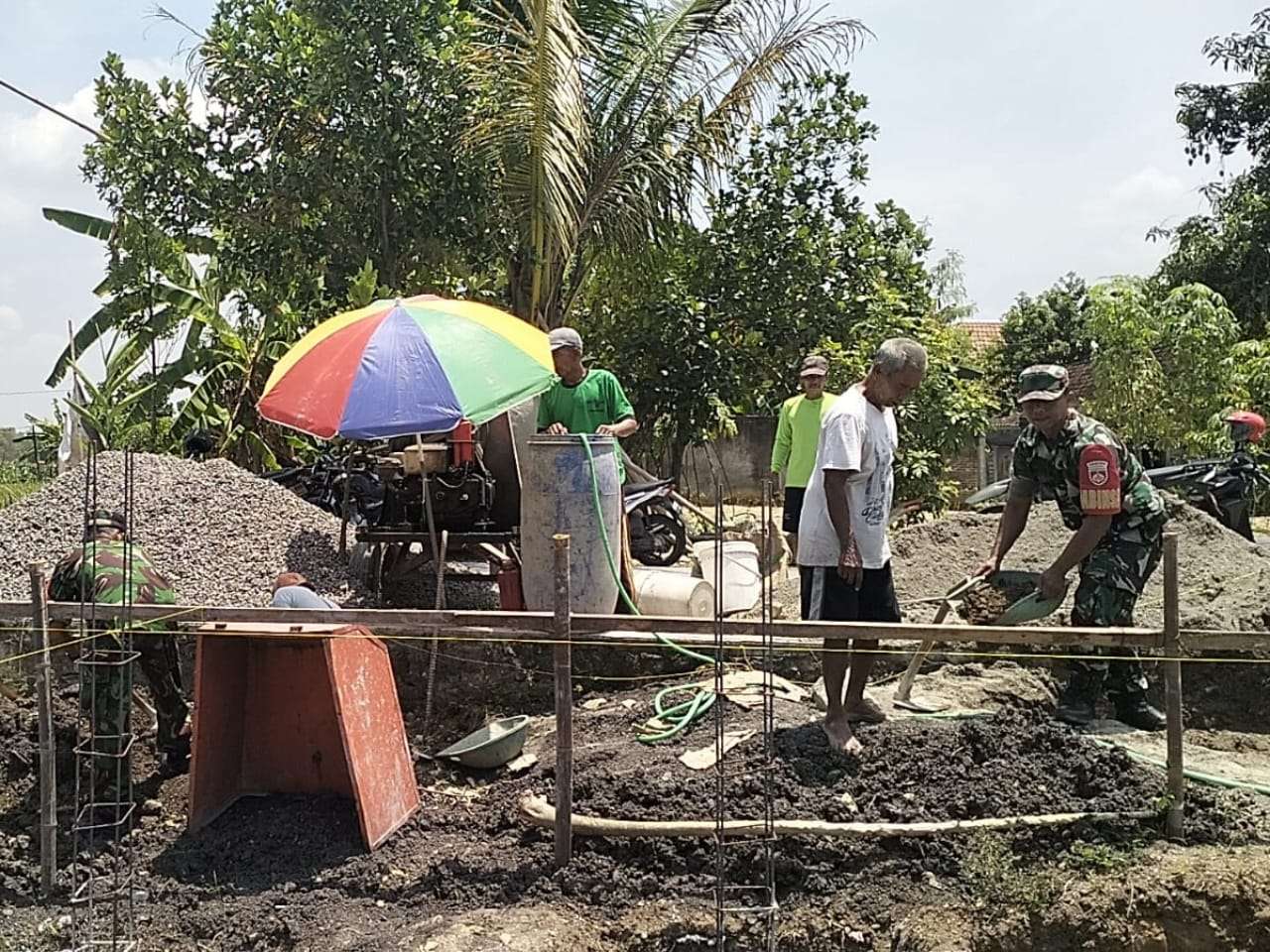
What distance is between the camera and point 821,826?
14.9 ft

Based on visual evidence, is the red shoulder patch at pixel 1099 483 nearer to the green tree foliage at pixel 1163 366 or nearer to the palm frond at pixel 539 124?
the palm frond at pixel 539 124

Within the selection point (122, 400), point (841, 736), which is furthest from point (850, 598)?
point (122, 400)

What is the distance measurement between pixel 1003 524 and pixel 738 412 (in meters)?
8.03

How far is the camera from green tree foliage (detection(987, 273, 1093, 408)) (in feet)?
93.9

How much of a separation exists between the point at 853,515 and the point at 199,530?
18.9 ft

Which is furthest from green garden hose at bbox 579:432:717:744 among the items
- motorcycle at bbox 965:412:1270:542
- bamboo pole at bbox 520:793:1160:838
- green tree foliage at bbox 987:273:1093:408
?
green tree foliage at bbox 987:273:1093:408

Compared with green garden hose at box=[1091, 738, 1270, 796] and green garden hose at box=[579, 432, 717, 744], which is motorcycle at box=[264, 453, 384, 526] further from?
green garden hose at box=[1091, 738, 1270, 796]

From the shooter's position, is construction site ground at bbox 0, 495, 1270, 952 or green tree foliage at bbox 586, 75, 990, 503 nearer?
construction site ground at bbox 0, 495, 1270, 952

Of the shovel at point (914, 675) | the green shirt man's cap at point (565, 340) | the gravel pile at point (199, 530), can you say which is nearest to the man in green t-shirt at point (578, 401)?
the green shirt man's cap at point (565, 340)

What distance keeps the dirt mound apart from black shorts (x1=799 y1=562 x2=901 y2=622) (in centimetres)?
320

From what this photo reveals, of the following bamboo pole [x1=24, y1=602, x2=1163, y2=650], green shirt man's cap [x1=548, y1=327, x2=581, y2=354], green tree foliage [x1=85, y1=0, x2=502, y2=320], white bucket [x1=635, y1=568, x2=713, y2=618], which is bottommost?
white bucket [x1=635, y1=568, x2=713, y2=618]

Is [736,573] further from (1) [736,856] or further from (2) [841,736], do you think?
(1) [736,856]

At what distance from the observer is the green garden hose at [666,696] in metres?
5.62

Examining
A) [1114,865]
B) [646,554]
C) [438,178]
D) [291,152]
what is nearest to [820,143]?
[438,178]
